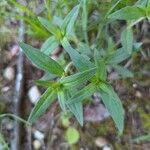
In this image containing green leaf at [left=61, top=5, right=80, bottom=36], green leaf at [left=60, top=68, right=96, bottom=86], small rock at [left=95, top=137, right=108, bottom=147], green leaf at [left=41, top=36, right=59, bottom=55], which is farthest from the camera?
small rock at [left=95, top=137, right=108, bottom=147]

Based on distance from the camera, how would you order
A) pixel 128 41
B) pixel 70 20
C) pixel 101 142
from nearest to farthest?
Answer: pixel 70 20 < pixel 128 41 < pixel 101 142

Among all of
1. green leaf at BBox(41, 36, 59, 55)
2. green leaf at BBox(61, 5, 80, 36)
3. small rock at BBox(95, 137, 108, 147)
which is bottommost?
small rock at BBox(95, 137, 108, 147)

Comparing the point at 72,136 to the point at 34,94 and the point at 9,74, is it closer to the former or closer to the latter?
the point at 34,94

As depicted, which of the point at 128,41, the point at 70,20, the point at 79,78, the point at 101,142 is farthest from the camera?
the point at 101,142

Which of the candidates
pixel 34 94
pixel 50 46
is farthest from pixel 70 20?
pixel 34 94

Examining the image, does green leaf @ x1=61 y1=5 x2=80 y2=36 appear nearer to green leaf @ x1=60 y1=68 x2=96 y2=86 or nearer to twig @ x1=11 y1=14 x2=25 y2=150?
green leaf @ x1=60 y1=68 x2=96 y2=86

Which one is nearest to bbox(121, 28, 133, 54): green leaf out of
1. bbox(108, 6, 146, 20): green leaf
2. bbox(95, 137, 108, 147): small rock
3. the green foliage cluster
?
the green foliage cluster
